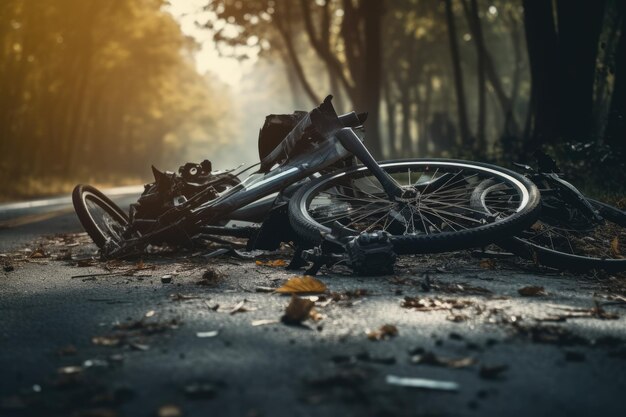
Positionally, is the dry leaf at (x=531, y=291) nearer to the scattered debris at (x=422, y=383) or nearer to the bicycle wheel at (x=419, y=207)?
the bicycle wheel at (x=419, y=207)

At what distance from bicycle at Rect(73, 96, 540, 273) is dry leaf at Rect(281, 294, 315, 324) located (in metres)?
1.23

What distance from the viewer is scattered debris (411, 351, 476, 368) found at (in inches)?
116

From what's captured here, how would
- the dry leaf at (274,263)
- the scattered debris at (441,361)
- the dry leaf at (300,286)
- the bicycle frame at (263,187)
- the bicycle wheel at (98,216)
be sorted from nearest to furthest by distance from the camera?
the scattered debris at (441,361)
the dry leaf at (300,286)
the dry leaf at (274,263)
the bicycle frame at (263,187)
the bicycle wheel at (98,216)

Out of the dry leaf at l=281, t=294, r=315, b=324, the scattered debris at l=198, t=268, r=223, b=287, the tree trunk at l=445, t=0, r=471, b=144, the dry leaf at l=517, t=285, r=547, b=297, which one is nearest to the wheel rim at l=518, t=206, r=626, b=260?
the dry leaf at l=517, t=285, r=547, b=297

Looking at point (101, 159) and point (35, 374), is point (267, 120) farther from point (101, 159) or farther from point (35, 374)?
point (101, 159)

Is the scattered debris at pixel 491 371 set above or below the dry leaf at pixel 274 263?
below

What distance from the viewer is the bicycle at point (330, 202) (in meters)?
5.04

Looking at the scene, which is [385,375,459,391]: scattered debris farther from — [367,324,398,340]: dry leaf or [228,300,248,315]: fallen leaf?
[228,300,248,315]: fallen leaf

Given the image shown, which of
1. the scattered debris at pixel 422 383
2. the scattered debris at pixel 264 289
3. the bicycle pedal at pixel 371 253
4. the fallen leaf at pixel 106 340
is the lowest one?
the scattered debris at pixel 422 383

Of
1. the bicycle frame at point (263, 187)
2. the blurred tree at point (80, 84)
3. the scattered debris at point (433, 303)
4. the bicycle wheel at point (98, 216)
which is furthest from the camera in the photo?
the blurred tree at point (80, 84)

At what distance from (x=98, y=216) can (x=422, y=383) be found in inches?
213

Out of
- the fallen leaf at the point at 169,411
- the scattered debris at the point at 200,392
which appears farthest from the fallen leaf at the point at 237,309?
the fallen leaf at the point at 169,411

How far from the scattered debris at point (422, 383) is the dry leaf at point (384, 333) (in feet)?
1.78

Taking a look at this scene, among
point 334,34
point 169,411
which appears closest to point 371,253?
point 169,411
